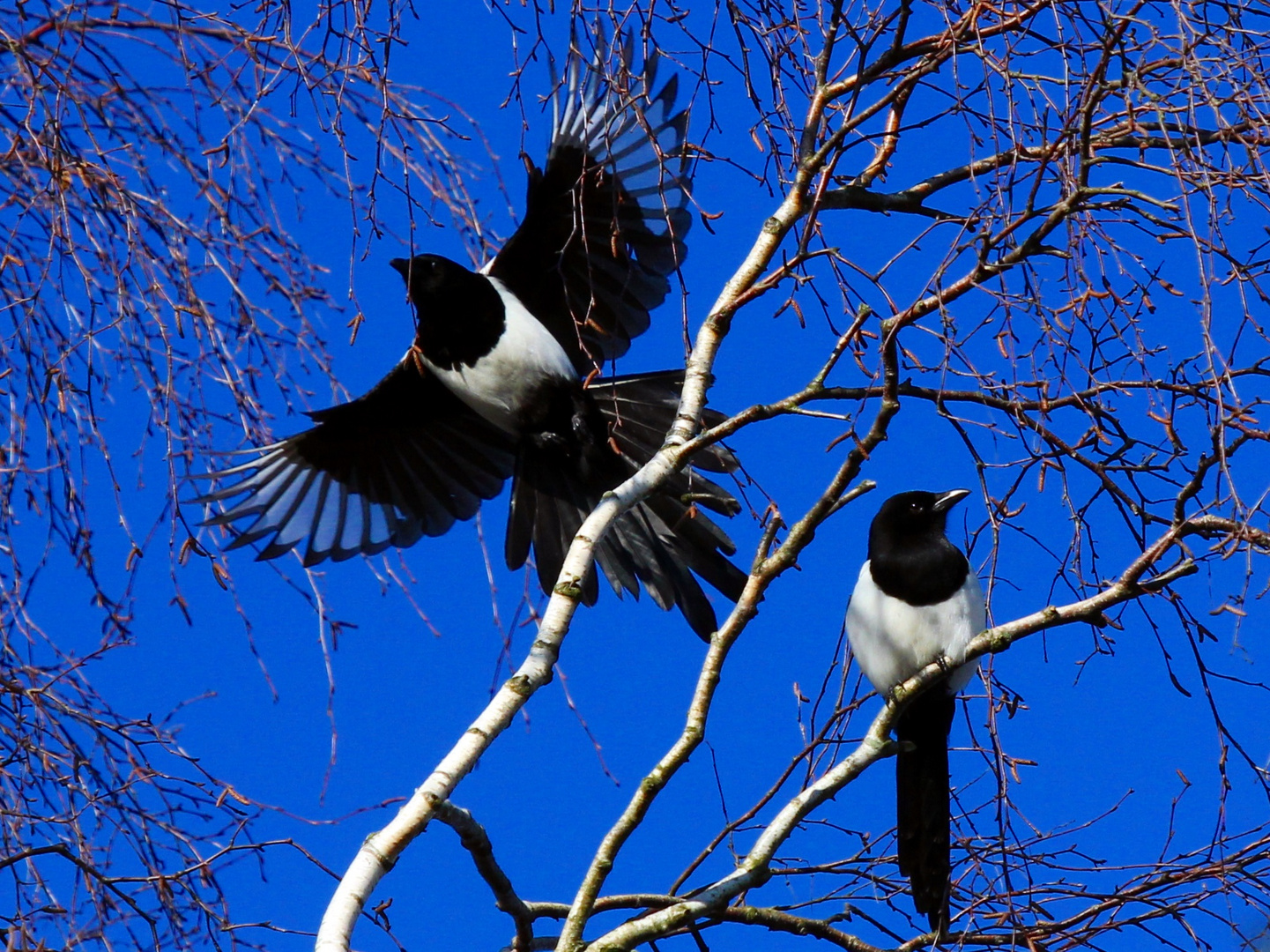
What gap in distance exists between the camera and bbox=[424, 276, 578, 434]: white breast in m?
3.77

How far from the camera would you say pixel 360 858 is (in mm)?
1865

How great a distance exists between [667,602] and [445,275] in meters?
1.11

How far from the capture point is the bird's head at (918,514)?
350 centimetres

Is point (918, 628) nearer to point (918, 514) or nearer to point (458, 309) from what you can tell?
point (918, 514)

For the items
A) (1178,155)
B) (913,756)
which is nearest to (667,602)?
(913,756)

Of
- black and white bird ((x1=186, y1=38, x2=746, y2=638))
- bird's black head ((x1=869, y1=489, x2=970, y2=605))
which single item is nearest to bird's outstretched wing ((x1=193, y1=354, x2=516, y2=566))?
black and white bird ((x1=186, y1=38, x2=746, y2=638))

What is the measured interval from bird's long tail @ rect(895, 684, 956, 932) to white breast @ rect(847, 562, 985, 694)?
8 cm

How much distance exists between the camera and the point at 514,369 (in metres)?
3.78

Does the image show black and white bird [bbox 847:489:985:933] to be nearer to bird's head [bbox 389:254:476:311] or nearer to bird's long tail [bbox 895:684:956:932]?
bird's long tail [bbox 895:684:956:932]

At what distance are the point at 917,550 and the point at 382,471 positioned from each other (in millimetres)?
1627

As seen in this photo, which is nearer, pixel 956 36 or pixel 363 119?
pixel 956 36

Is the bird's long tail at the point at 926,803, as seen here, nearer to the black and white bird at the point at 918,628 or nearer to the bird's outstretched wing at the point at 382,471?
the black and white bird at the point at 918,628

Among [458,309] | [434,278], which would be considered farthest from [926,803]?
[434,278]

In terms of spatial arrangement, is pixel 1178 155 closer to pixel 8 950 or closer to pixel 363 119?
pixel 363 119
